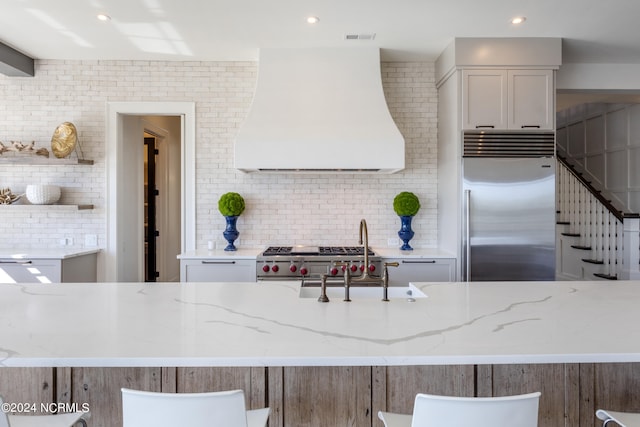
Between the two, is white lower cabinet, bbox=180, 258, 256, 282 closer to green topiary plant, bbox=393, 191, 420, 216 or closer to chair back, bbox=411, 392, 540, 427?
green topiary plant, bbox=393, 191, 420, 216

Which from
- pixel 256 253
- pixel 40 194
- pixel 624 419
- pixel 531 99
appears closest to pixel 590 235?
pixel 531 99

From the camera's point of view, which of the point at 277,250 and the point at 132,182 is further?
the point at 132,182

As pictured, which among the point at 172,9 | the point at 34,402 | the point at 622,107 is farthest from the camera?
the point at 622,107

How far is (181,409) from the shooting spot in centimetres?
110

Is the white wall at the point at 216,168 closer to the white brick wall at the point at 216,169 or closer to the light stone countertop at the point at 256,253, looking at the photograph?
the white brick wall at the point at 216,169

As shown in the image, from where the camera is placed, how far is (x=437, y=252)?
4102 mm

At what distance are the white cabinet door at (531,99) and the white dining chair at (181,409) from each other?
3648 millimetres

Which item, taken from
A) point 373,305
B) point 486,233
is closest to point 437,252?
point 486,233

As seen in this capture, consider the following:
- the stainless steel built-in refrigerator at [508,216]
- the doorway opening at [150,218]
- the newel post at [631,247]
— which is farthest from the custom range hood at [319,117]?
the newel post at [631,247]

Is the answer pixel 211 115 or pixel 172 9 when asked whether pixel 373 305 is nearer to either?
pixel 172 9

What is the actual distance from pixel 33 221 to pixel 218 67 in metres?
2.53

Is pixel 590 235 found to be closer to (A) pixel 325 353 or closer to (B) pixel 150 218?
(A) pixel 325 353

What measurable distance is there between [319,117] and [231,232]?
1.44 meters

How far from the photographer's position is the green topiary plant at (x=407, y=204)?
14.0 feet
